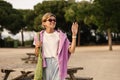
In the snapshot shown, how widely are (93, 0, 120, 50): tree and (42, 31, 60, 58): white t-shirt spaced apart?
30.2 m

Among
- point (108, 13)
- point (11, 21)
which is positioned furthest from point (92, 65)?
point (11, 21)

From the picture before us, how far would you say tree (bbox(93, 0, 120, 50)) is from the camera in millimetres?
36125

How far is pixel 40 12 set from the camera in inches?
2203

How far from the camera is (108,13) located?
36719mm

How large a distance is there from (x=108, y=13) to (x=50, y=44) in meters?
31.1

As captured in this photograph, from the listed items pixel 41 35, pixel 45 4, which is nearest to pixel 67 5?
pixel 45 4

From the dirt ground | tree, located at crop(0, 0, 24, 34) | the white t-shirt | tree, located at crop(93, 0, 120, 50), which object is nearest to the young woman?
the white t-shirt

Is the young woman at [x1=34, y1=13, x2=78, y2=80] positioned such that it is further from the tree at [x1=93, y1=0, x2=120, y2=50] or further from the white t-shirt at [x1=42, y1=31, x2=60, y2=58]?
the tree at [x1=93, y1=0, x2=120, y2=50]

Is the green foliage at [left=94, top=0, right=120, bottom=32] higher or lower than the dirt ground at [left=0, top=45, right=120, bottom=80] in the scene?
higher

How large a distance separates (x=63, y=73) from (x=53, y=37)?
0.53 meters

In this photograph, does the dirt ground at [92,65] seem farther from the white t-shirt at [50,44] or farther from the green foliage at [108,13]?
the green foliage at [108,13]

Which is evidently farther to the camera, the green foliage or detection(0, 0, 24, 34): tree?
detection(0, 0, 24, 34): tree

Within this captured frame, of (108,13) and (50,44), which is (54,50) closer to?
(50,44)

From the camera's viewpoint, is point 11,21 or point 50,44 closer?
point 50,44
